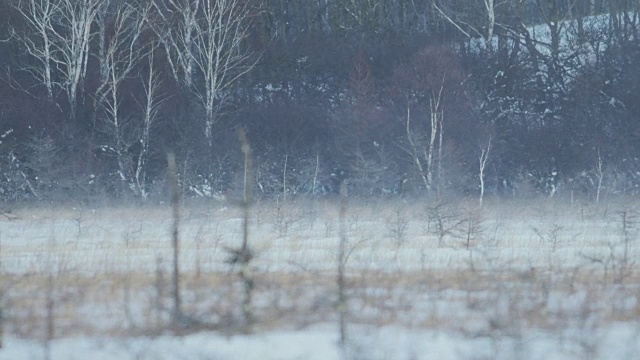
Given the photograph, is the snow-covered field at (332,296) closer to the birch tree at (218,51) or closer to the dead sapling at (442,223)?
the dead sapling at (442,223)

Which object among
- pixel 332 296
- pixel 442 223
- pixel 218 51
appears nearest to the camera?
pixel 332 296

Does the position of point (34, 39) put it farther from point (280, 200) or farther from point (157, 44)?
point (280, 200)

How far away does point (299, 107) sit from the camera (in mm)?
29938

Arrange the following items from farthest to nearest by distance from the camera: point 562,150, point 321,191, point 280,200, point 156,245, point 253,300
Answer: point 562,150 → point 321,191 → point 280,200 → point 156,245 → point 253,300

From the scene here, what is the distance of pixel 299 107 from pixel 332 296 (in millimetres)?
20592

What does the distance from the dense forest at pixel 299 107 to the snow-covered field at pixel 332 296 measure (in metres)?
9.25

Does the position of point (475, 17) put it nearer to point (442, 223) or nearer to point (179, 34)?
point (179, 34)

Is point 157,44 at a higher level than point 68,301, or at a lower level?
higher

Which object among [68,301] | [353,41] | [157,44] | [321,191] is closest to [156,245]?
[68,301]

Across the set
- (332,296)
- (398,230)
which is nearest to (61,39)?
(398,230)

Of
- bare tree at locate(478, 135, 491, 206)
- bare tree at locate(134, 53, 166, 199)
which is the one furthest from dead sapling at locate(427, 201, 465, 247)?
bare tree at locate(134, 53, 166, 199)

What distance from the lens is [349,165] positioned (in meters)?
27.4

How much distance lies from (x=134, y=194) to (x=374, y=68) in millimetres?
11178

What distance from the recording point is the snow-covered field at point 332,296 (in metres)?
8.24
